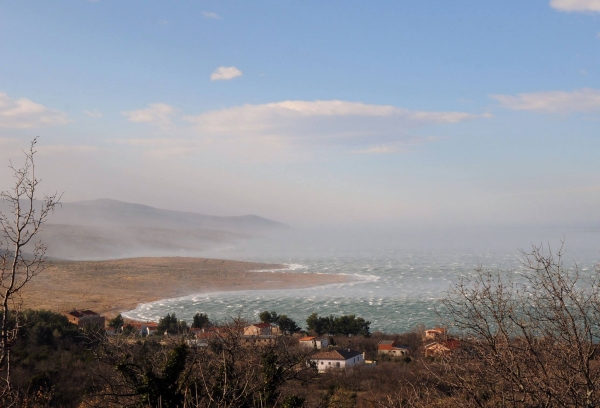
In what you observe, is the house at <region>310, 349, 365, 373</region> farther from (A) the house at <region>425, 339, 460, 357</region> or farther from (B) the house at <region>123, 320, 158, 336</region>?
(A) the house at <region>425, 339, 460, 357</region>

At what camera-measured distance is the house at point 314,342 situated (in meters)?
34.6

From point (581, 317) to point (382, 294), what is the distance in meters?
51.5

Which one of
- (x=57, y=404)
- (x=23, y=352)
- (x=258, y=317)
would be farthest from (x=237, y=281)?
(x=57, y=404)

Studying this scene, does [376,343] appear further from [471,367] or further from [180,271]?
[180,271]

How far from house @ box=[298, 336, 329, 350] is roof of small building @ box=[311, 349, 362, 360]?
268 cm

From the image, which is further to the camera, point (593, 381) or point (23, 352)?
point (23, 352)

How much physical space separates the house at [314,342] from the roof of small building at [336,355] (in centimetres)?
268

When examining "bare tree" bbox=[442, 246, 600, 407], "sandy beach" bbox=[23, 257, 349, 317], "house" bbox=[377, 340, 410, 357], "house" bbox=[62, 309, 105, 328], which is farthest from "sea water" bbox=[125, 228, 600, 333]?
"bare tree" bbox=[442, 246, 600, 407]

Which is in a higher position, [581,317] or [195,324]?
[581,317]

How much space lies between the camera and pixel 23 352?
26.7 metres

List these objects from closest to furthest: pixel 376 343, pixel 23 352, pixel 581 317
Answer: pixel 581 317 < pixel 23 352 < pixel 376 343

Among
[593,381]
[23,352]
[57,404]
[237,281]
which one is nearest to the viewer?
[593,381]

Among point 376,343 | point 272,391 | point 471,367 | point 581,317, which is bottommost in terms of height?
point 376,343

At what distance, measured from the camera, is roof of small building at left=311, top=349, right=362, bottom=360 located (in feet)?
99.6
